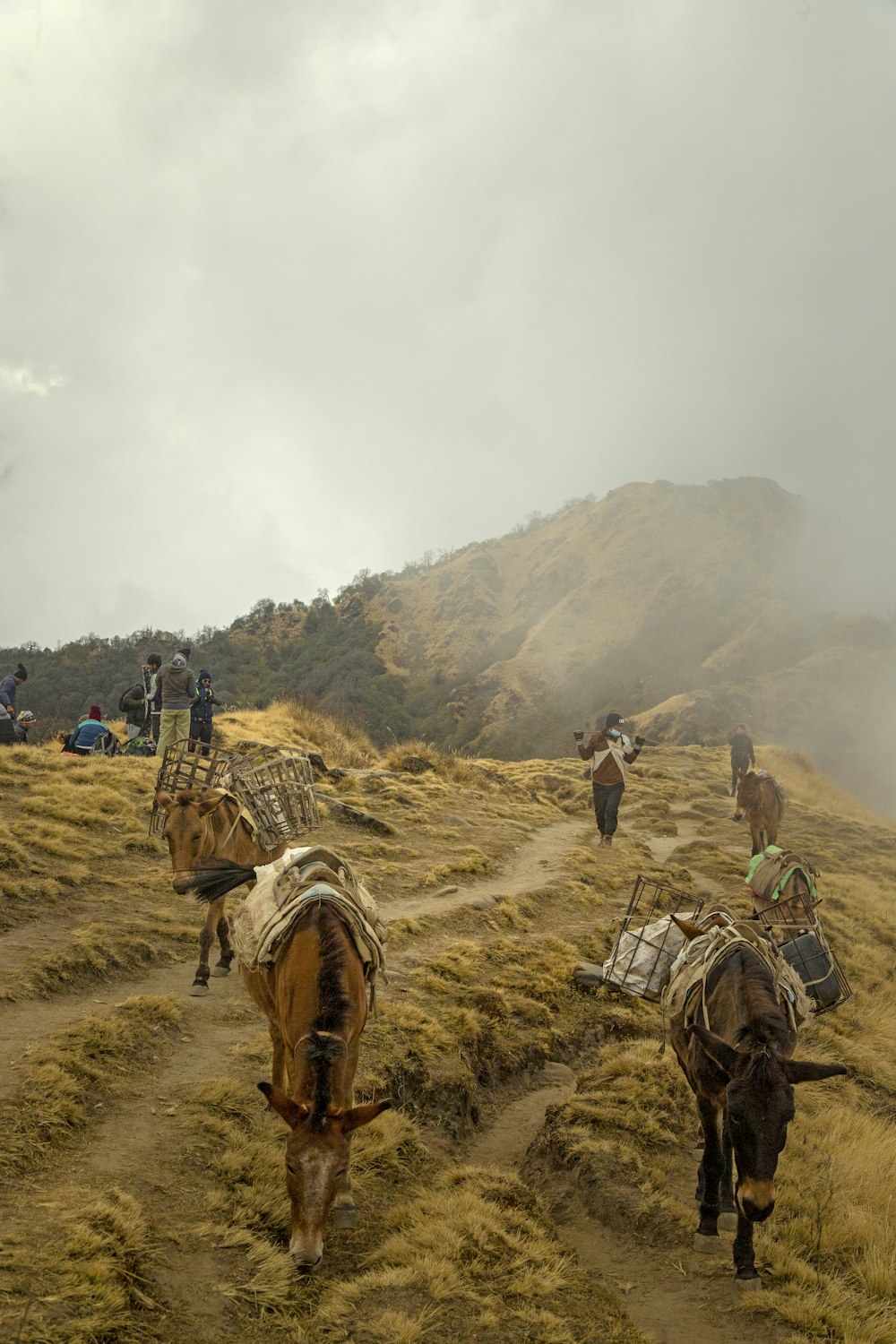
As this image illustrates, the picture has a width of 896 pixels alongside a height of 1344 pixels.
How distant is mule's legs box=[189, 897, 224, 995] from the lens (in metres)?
8.08

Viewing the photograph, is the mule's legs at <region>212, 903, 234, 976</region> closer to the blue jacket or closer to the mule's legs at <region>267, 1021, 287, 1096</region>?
the mule's legs at <region>267, 1021, 287, 1096</region>

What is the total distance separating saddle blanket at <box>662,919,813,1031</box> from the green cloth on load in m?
2.95

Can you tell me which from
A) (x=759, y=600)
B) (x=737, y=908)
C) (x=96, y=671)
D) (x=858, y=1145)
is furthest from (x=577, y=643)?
(x=858, y=1145)

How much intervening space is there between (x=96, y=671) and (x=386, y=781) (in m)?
40.6

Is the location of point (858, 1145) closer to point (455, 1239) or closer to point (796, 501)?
point (455, 1239)

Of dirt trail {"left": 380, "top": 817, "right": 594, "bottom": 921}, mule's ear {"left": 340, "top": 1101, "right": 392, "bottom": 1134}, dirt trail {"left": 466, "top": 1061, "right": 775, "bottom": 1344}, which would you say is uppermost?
mule's ear {"left": 340, "top": 1101, "right": 392, "bottom": 1134}

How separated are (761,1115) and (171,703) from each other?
13.4 m

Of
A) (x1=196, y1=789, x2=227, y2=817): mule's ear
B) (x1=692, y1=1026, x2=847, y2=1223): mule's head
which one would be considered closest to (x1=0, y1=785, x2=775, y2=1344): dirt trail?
(x1=692, y1=1026, x2=847, y2=1223): mule's head

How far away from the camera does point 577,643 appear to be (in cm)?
8350

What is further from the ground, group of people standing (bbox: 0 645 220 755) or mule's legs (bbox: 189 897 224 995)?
group of people standing (bbox: 0 645 220 755)

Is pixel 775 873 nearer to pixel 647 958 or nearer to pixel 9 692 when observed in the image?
pixel 647 958

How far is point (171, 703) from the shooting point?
15.5m

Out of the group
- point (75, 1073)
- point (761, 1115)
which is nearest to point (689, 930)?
point (761, 1115)

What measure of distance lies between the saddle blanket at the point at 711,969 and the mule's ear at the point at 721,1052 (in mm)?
599
